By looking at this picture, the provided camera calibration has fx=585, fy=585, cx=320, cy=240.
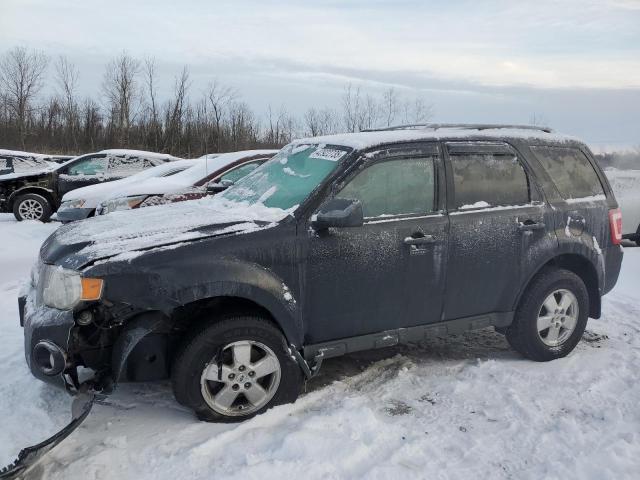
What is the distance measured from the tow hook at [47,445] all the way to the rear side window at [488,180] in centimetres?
266

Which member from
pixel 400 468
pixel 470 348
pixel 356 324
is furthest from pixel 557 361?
pixel 400 468

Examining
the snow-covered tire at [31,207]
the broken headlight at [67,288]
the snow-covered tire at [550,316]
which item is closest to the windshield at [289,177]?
the broken headlight at [67,288]

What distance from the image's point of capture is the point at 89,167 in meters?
12.2

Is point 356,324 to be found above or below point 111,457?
above

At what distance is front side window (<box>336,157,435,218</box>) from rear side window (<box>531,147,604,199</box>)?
3.59ft

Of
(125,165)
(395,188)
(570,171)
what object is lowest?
(125,165)

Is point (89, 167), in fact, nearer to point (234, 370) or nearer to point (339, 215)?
point (234, 370)

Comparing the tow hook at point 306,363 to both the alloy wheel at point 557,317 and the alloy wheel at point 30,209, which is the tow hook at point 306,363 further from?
the alloy wheel at point 30,209

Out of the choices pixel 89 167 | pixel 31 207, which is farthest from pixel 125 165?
pixel 31 207

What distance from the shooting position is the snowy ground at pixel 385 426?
301 centimetres

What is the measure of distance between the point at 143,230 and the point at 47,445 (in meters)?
1.28

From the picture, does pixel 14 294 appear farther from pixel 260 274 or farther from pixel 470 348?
pixel 470 348

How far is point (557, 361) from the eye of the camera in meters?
4.55

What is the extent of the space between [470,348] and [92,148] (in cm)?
4122
